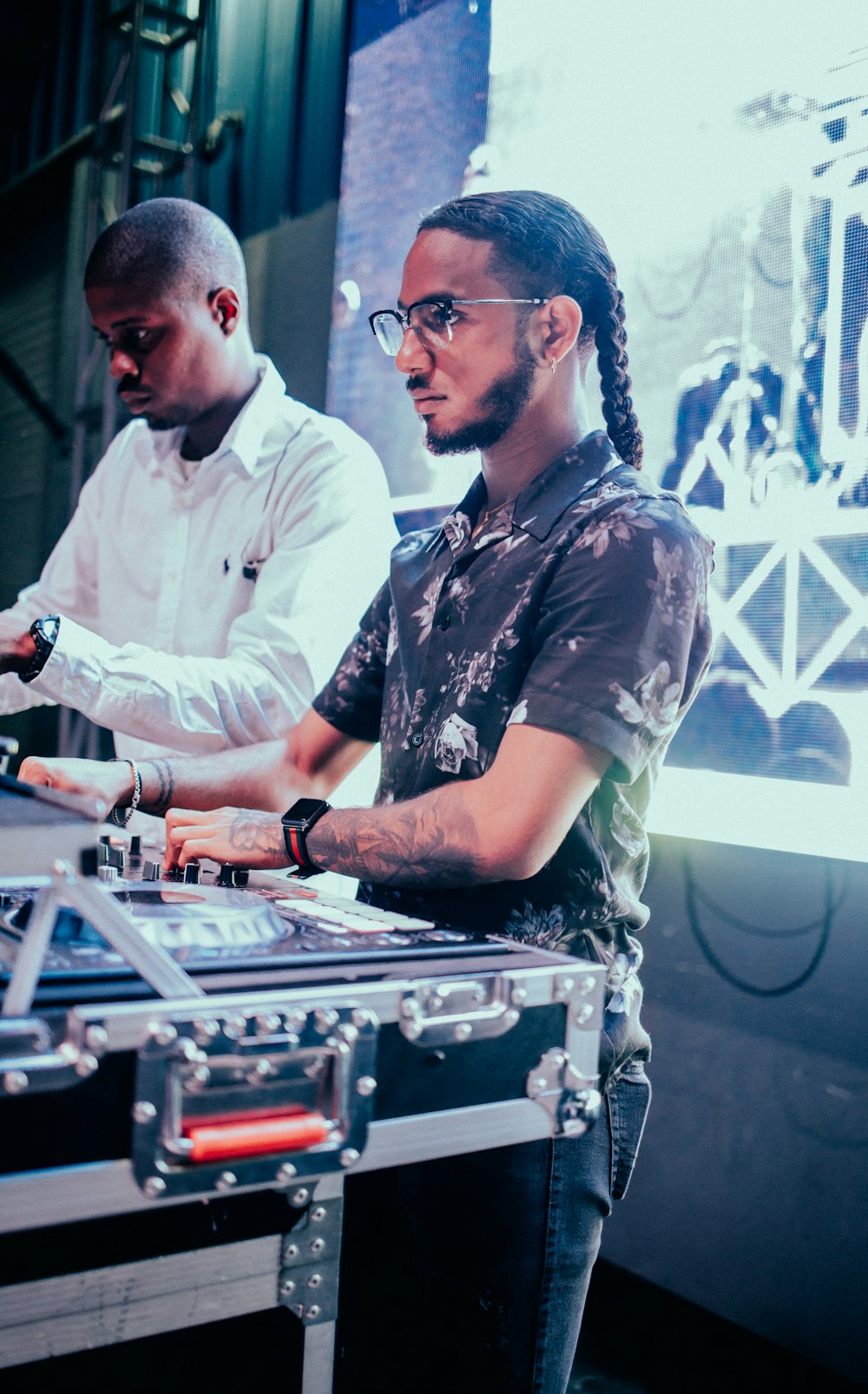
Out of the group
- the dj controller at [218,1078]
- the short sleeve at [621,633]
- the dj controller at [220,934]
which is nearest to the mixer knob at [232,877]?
the dj controller at [220,934]

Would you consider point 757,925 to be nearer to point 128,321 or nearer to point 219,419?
point 219,419

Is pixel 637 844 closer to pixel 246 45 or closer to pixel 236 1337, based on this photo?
pixel 236 1337

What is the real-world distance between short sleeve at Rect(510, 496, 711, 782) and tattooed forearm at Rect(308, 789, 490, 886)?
130 millimetres

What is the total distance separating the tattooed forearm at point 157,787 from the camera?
1.57 metres

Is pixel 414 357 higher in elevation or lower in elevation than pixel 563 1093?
higher

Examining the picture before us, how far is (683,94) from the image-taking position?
90.2 inches

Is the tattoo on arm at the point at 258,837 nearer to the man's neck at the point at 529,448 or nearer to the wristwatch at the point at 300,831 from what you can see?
the wristwatch at the point at 300,831

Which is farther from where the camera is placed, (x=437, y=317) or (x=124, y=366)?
(x=124, y=366)

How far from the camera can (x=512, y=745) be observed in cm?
117

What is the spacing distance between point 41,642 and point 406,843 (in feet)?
2.93

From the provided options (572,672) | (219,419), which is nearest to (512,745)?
(572,672)

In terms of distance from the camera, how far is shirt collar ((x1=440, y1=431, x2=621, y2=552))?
1.34 meters

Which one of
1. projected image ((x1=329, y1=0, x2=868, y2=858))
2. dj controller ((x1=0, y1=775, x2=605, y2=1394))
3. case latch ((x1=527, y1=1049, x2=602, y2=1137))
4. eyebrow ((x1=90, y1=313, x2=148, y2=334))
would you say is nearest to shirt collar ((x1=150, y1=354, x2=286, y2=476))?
eyebrow ((x1=90, y1=313, x2=148, y2=334))

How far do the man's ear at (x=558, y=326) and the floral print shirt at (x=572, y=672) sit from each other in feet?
0.42
